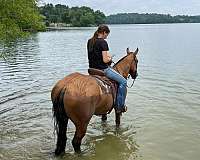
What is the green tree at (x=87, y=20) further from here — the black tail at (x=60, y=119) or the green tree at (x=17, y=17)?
the black tail at (x=60, y=119)

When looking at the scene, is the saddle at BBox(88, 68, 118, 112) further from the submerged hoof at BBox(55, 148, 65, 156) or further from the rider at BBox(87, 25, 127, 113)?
the submerged hoof at BBox(55, 148, 65, 156)

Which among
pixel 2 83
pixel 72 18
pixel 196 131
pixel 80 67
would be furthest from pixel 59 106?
pixel 72 18

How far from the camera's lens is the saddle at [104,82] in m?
8.86

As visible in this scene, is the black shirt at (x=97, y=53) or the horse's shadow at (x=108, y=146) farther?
the black shirt at (x=97, y=53)

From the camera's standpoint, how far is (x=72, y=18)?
163 metres

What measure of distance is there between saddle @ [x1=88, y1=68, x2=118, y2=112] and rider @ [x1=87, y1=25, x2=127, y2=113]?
0.12 meters

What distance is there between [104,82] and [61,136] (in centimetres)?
182

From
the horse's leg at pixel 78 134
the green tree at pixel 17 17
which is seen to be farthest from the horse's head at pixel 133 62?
the green tree at pixel 17 17

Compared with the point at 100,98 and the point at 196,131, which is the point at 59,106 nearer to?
the point at 100,98

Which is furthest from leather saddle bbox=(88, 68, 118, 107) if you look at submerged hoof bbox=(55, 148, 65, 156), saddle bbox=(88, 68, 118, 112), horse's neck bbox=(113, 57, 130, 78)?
submerged hoof bbox=(55, 148, 65, 156)

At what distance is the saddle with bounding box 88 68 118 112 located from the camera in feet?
29.1

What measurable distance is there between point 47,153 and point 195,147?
3.79m

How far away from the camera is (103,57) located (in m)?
9.00

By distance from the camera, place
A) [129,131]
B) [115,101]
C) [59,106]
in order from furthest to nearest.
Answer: [129,131] < [115,101] < [59,106]
